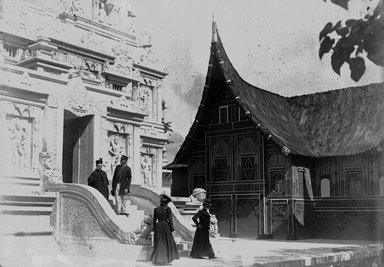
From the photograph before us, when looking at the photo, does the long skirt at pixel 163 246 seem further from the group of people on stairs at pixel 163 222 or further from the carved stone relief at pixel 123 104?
the carved stone relief at pixel 123 104

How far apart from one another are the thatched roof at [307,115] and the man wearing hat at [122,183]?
11823 mm

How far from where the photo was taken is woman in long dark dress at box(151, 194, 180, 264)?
12.0 metres

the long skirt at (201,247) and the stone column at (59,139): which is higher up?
the stone column at (59,139)

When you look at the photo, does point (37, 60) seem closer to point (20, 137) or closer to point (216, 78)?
point (20, 137)

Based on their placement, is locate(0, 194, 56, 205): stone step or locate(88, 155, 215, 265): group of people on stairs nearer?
locate(88, 155, 215, 265): group of people on stairs

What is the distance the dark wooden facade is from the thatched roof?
60 mm

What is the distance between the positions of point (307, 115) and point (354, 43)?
25902 mm

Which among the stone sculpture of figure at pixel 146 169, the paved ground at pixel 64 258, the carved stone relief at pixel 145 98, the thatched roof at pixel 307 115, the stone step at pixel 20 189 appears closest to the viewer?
the paved ground at pixel 64 258

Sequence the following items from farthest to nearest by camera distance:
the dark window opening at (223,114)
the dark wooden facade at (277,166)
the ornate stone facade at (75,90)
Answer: the dark window opening at (223,114) → the dark wooden facade at (277,166) → the ornate stone facade at (75,90)

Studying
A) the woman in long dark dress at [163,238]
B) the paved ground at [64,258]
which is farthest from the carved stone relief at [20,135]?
the woman in long dark dress at [163,238]

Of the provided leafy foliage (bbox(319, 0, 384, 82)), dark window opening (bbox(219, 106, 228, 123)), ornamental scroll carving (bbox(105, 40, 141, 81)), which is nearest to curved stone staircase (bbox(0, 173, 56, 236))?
leafy foliage (bbox(319, 0, 384, 82))

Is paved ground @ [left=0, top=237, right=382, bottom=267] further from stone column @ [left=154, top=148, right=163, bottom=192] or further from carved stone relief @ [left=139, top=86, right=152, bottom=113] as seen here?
carved stone relief @ [left=139, top=86, right=152, bottom=113]

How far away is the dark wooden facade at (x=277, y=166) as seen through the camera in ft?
82.7

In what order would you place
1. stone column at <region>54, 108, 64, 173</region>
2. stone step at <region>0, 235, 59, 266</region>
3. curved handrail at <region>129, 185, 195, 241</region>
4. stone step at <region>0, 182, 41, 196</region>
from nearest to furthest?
stone step at <region>0, 235, 59, 266</region>, stone step at <region>0, 182, 41, 196</region>, curved handrail at <region>129, 185, 195, 241</region>, stone column at <region>54, 108, 64, 173</region>
